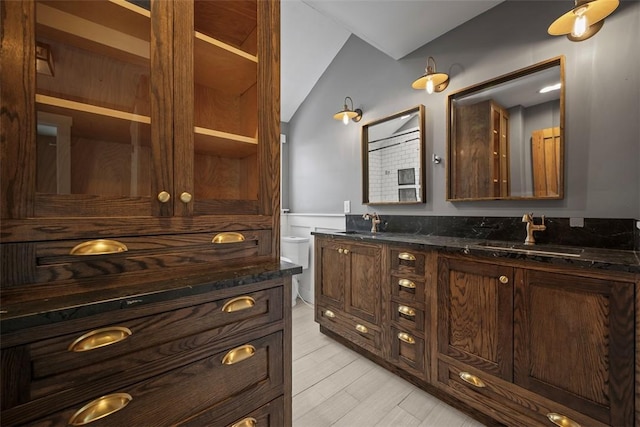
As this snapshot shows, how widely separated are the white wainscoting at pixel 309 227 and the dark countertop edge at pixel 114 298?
211cm

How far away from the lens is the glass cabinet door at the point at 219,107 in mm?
893

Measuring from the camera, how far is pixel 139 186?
2.70ft

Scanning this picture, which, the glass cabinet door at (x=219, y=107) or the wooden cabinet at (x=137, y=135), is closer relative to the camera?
the wooden cabinet at (x=137, y=135)

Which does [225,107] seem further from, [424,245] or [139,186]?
[424,245]

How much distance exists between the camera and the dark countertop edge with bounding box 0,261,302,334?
0.55 meters

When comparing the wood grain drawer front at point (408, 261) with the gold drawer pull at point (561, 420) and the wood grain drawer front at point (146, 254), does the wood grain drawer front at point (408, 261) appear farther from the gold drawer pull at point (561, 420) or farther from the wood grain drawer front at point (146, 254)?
the wood grain drawer front at point (146, 254)

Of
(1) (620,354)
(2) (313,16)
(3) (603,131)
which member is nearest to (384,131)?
(2) (313,16)

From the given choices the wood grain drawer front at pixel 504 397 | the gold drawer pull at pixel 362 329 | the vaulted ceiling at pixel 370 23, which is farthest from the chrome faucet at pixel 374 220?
the vaulted ceiling at pixel 370 23

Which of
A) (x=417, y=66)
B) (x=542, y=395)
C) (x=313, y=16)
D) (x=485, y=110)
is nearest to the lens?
(x=542, y=395)

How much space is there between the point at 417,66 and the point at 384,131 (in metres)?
0.60

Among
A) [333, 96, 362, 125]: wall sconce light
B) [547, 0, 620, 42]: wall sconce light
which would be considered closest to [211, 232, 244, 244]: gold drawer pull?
[547, 0, 620, 42]: wall sconce light

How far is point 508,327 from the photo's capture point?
52.5 inches

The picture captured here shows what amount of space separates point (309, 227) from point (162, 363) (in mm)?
2770

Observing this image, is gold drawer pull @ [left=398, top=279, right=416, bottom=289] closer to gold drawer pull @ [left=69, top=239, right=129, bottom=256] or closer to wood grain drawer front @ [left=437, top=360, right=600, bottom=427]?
wood grain drawer front @ [left=437, top=360, right=600, bottom=427]
